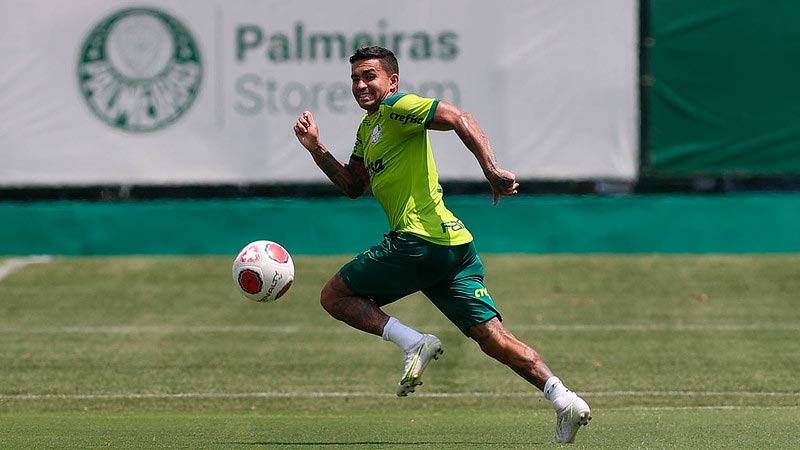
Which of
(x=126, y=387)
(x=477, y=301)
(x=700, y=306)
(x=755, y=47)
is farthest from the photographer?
(x=755, y=47)

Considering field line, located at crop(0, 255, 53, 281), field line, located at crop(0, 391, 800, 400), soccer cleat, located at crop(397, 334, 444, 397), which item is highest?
soccer cleat, located at crop(397, 334, 444, 397)

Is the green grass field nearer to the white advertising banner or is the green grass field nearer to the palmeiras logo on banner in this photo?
the white advertising banner

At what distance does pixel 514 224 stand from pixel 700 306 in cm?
296

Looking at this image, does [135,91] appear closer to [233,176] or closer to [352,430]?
[233,176]

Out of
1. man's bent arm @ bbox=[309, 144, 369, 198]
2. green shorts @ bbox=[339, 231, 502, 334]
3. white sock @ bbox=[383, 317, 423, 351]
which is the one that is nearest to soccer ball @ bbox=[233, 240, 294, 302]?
green shorts @ bbox=[339, 231, 502, 334]

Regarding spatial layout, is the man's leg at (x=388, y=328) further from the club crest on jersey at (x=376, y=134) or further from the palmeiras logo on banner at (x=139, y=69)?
the palmeiras logo on banner at (x=139, y=69)

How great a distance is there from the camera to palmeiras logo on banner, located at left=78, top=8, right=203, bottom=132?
17219 mm

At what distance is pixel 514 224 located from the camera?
1698 centimetres

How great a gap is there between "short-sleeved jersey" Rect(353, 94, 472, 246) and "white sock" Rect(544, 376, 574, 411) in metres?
0.96

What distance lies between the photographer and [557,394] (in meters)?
8.16

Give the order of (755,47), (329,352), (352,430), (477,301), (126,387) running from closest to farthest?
(477,301) < (352,430) < (126,387) < (329,352) < (755,47)

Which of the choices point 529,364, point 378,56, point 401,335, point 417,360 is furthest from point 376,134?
point 529,364

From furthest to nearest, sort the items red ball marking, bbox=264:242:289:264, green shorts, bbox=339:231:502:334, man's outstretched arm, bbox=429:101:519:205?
red ball marking, bbox=264:242:289:264, green shorts, bbox=339:231:502:334, man's outstretched arm, bbox=429:101:519:205

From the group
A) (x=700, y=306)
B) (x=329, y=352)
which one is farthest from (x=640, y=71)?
(x=329, y=352)
